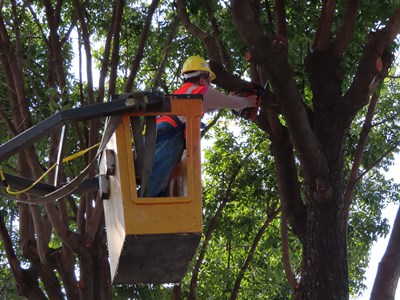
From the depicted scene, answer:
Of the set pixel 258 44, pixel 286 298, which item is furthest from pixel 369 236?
pixel 258 44

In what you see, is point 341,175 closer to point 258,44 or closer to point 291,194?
point 291,194

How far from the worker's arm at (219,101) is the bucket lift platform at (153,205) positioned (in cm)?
53

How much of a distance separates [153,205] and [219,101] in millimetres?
1056

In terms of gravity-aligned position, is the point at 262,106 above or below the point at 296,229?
above

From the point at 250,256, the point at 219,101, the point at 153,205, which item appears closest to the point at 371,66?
the point at 219,101

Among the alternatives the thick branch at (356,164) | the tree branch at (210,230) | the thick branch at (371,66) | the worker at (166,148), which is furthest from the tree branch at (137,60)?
the worker at (166,148)

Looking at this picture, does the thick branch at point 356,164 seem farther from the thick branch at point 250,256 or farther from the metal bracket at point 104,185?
the thick branch at point 250,256

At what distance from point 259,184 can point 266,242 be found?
31.9 inches

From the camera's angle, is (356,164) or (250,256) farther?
(250,256)

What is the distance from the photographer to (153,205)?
4.72 meters

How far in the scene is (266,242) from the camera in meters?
11.2

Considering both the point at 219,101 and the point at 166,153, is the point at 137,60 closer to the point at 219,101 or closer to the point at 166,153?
the point at 219,101

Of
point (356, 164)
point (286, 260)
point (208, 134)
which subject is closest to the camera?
point (356, 164)

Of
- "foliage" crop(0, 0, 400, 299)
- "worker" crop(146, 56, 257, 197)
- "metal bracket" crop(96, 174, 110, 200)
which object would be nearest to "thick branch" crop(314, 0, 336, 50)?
"foliage" crop(0, 0, 400, 299)
